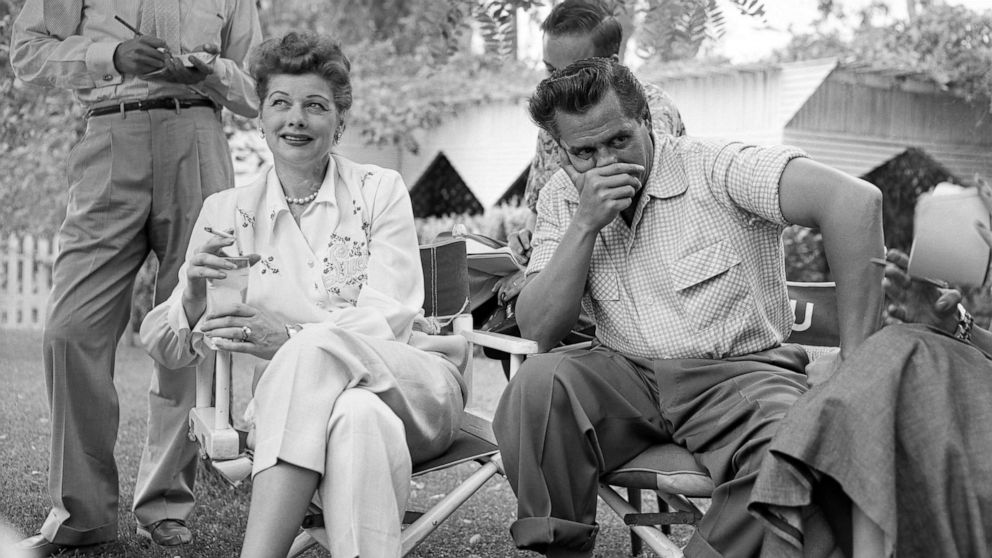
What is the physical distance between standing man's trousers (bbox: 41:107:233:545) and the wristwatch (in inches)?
97.8

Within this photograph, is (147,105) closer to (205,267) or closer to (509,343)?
(205,267)

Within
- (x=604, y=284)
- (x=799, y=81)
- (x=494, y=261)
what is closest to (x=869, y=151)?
(x=799, y=81)

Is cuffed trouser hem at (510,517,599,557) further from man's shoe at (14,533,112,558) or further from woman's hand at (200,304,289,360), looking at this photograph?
man's shoe at (14,533,112,558)

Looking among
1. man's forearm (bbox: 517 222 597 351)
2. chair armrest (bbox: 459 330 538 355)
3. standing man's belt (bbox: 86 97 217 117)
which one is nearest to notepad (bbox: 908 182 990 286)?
man's forearm (bbox: 517 222 597 351)

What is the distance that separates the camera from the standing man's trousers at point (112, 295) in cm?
352

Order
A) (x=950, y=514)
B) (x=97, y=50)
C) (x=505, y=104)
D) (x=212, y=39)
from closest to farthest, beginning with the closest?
(x=950, y=514), (x=97, y=50), (x=212, y=39), (x=505, y=104)

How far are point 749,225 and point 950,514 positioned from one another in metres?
1.02

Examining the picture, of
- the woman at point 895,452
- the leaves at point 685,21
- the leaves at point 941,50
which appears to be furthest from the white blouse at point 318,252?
the leaves at point 941,50

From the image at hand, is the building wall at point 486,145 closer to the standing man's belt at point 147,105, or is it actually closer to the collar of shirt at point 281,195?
the standing man's belt at point 147,105

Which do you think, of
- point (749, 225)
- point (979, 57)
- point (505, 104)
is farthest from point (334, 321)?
point (505, 104)

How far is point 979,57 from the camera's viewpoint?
29.9ft

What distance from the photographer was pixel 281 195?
10.6 feet

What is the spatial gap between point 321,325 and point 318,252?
0.53 meters

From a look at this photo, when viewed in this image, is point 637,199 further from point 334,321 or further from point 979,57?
point 979,57
